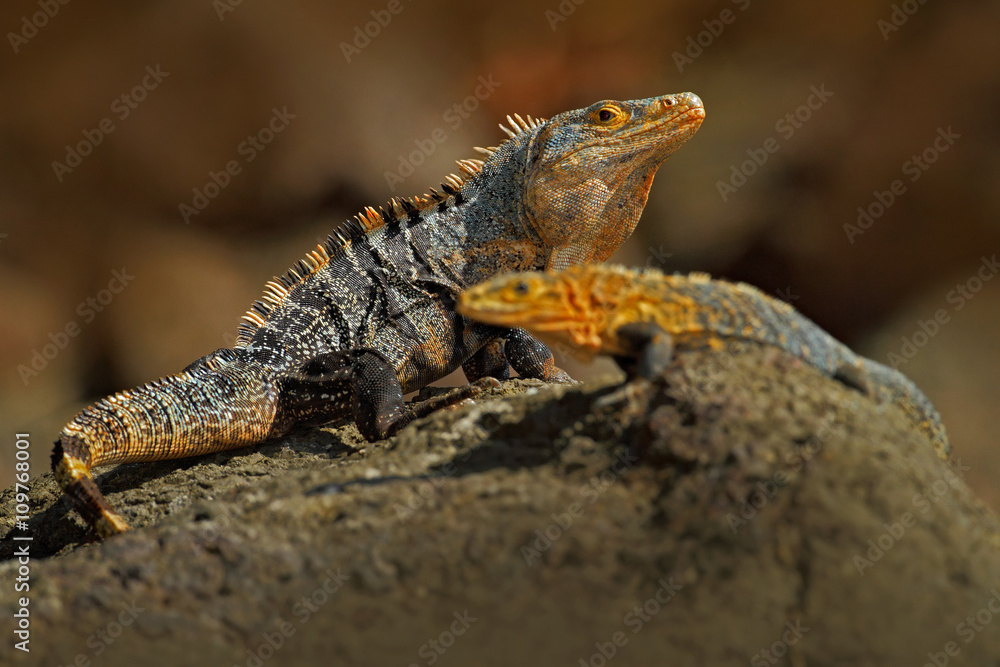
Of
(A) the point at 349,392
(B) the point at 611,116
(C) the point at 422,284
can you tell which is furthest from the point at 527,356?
(B) the point at 611,116

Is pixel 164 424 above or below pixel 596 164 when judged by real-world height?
below

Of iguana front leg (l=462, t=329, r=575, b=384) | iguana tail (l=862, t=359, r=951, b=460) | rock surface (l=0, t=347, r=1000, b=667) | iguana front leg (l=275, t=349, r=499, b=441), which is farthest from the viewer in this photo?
iguana front leg (l=462, t=329, r=575, b=384)

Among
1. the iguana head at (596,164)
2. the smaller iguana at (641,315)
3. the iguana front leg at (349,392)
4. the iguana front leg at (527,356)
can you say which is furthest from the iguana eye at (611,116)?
the smaller iguana at (641,315)

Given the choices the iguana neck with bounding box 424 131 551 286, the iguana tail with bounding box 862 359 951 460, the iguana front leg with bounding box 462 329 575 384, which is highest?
the iguana tail with bounding box 862 359 951 460

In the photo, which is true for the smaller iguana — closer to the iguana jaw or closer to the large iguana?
the iguana jaw

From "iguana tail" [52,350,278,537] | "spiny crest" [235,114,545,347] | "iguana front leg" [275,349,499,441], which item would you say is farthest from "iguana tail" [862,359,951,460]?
"iguana tail" [52,350,278,537]

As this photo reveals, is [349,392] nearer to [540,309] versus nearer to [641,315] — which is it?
[540,309]
